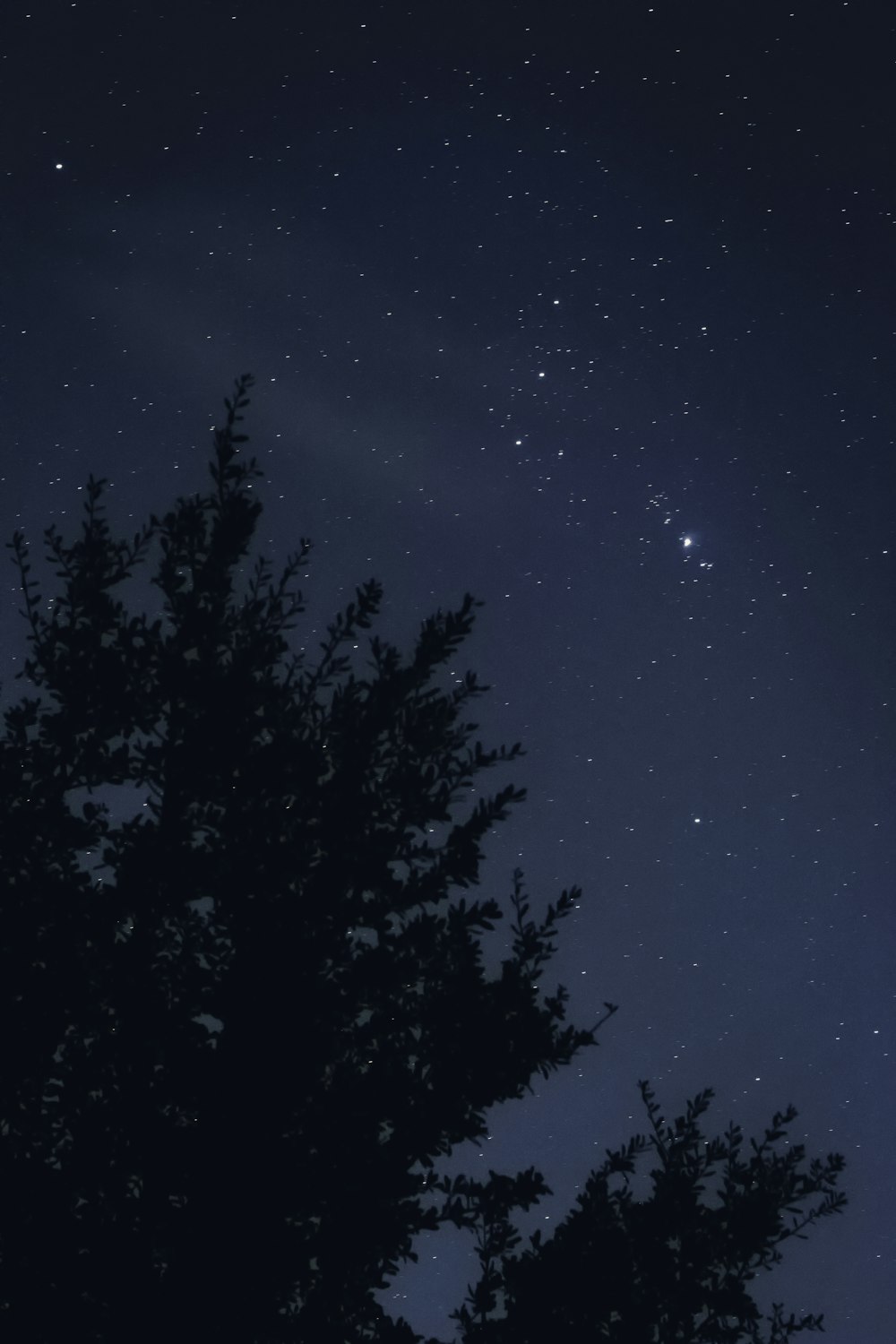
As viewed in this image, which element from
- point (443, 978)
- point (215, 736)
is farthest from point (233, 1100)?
point (215, 736)

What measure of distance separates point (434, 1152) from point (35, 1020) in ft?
5.21

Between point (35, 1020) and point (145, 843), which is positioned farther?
point (145, 843)

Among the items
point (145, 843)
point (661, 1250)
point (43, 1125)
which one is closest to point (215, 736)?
point (145, 843)

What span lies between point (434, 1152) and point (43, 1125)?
1464mm

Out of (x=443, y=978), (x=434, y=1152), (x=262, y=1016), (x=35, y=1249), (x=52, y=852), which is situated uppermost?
(x=52, y=852)

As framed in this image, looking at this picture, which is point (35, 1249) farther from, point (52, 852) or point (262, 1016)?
point (52, 852)

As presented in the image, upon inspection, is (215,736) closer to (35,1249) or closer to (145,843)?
(145,843)

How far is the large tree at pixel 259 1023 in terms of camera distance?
3752mm

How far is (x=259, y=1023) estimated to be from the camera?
3.94m

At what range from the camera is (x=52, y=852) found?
4.32 metres

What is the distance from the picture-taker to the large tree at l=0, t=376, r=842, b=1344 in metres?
3.75

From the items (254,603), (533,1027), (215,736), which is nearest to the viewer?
(533,1027)

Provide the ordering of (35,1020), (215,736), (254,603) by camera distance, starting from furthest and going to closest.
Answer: (254,603)
(215,736)
(35,1020)

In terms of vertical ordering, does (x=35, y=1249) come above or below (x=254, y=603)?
below
